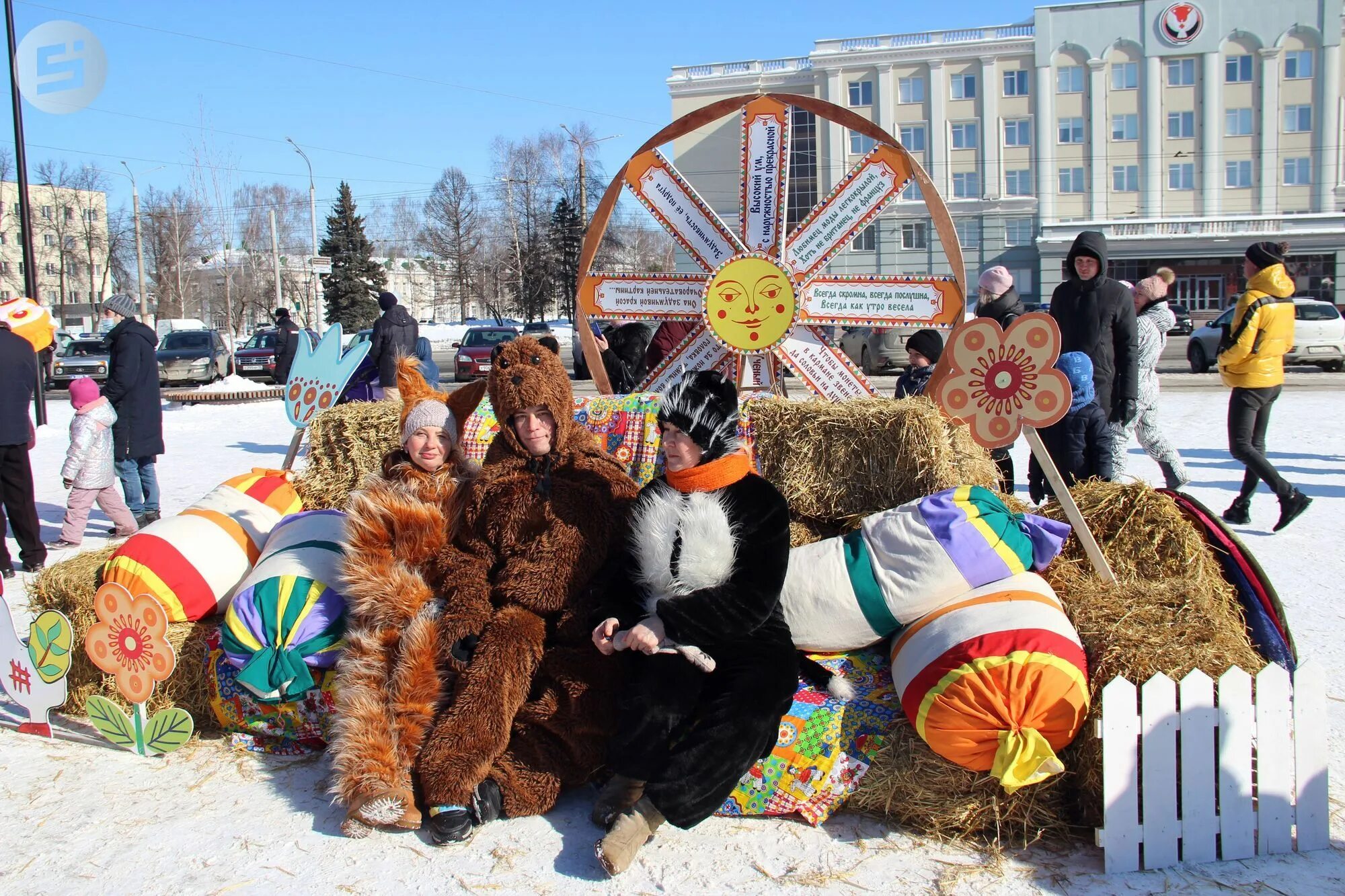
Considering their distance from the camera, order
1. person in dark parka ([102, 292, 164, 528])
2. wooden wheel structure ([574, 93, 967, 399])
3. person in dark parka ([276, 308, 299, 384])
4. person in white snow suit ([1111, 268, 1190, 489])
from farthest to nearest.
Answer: person in dark parka ([276, 308, 299, 384]), person in dark parka ([102, 292, 164, 528]), person in white snow suit ([1111, 268, 1190, 489]), wooden wheel structure ([574, 93, 967, 399])

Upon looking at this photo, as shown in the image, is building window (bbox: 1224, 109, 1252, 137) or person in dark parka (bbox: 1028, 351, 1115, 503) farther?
building window (bbox: 1224, 109, 1252, 137)

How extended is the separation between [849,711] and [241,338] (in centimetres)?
5400

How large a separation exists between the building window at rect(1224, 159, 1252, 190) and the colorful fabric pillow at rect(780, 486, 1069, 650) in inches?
1947

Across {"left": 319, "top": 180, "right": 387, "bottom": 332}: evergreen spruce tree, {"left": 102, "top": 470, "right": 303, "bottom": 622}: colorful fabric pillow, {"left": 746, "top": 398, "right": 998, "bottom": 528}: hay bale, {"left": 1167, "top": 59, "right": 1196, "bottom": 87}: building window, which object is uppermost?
{"left": 1167, "top": 59, "right": 1196, "bottom": 87}: building window

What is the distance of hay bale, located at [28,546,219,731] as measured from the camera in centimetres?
359

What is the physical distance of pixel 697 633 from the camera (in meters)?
2.80

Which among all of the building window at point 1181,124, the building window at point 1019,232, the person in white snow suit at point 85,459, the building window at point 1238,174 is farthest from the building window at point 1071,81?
the person in white snow suit at point 85,459

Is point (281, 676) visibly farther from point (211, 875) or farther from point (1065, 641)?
point (1065, 641)

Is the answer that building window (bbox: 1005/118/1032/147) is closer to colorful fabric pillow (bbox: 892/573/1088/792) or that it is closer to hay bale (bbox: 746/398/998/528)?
hay bale (bbox: 746/398/998/528)

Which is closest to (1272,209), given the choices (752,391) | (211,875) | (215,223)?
(215,223)

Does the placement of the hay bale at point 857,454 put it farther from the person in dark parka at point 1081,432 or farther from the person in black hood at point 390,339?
the person in black hood at point 390,339

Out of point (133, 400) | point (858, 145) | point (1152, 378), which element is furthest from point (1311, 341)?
point (858, 145)

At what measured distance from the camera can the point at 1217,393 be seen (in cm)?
1387

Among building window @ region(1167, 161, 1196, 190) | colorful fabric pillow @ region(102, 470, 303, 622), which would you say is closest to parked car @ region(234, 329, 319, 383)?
colorful fabric pillow @ region(102, 470, 303, 622)
